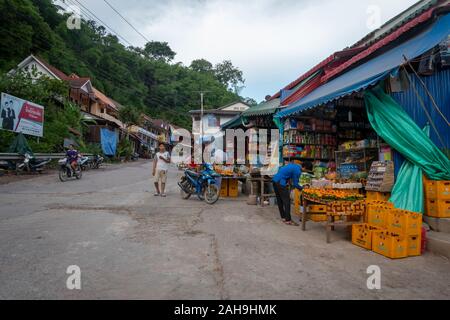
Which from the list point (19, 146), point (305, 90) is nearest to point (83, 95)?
point (19, 146)

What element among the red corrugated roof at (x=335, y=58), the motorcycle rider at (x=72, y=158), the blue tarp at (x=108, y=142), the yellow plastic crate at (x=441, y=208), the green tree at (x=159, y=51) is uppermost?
the green tree at (x=159, y=51)

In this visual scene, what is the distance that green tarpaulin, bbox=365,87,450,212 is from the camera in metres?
5.52

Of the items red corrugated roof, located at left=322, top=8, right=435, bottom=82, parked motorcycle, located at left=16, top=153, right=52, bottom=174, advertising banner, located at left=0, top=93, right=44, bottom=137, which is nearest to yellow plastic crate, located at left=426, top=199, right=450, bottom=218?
red corrugated roof, located at left=322, top=8, right=435, bottom=82

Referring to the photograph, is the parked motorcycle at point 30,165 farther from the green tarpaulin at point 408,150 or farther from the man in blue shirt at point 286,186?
the green tarpaulin at point 408,150

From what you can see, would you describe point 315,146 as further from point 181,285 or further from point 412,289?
point 181,285

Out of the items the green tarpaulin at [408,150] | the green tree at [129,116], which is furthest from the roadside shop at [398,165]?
the green tree at [129,116]

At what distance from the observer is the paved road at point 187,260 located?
10.5 ft

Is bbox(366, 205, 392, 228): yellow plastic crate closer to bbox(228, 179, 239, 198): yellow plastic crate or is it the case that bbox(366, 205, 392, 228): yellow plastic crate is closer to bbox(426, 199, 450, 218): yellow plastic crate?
bbox(426, 199, 450, 218): yellow plastic crate

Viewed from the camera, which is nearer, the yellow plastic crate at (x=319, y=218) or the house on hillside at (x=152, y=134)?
the yellow plastic crate at (x=319, y=218)

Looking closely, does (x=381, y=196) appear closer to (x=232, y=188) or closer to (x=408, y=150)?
(x=408, y=150)

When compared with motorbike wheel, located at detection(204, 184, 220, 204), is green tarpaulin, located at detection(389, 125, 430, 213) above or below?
above

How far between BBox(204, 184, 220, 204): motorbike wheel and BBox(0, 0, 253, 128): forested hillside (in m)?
27.7
